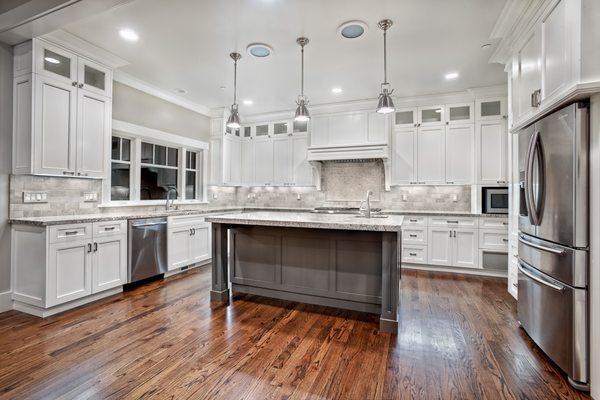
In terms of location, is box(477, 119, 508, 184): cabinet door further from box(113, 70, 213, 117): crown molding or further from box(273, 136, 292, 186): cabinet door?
box(113, 70, 213, 117): crown molding

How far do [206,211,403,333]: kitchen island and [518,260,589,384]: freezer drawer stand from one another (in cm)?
102

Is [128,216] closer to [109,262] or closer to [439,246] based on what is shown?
[109,262]

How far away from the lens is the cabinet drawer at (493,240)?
4523 mm

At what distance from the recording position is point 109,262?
3516 millimetres

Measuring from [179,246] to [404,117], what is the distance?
425 centimetres

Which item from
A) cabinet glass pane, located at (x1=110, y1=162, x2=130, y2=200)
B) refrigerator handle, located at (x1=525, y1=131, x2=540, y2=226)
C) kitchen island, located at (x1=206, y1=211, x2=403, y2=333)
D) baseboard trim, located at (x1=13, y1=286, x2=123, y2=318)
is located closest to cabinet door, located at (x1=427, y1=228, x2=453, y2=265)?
kitchen island, located at (x1=206, y1=211, x2=403, y2=333)

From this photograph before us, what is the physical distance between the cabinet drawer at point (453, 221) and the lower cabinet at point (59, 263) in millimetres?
4556

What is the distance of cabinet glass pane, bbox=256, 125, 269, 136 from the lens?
6.40 metres

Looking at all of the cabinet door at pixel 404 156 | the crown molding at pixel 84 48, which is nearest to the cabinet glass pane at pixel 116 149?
the crown molding at pixel 84 48

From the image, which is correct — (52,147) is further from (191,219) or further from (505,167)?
(505,167)

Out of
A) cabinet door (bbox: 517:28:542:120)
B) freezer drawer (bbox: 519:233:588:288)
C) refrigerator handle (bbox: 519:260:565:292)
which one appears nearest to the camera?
freezer drawer (bbox: 519:233:588:288)

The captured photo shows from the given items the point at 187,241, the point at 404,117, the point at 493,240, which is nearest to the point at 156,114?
the point at 187,241

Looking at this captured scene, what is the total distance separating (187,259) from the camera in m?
4.70

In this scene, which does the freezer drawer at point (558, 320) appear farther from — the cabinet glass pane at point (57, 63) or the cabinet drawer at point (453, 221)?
the cabinet glass pane at point (57, 63)
